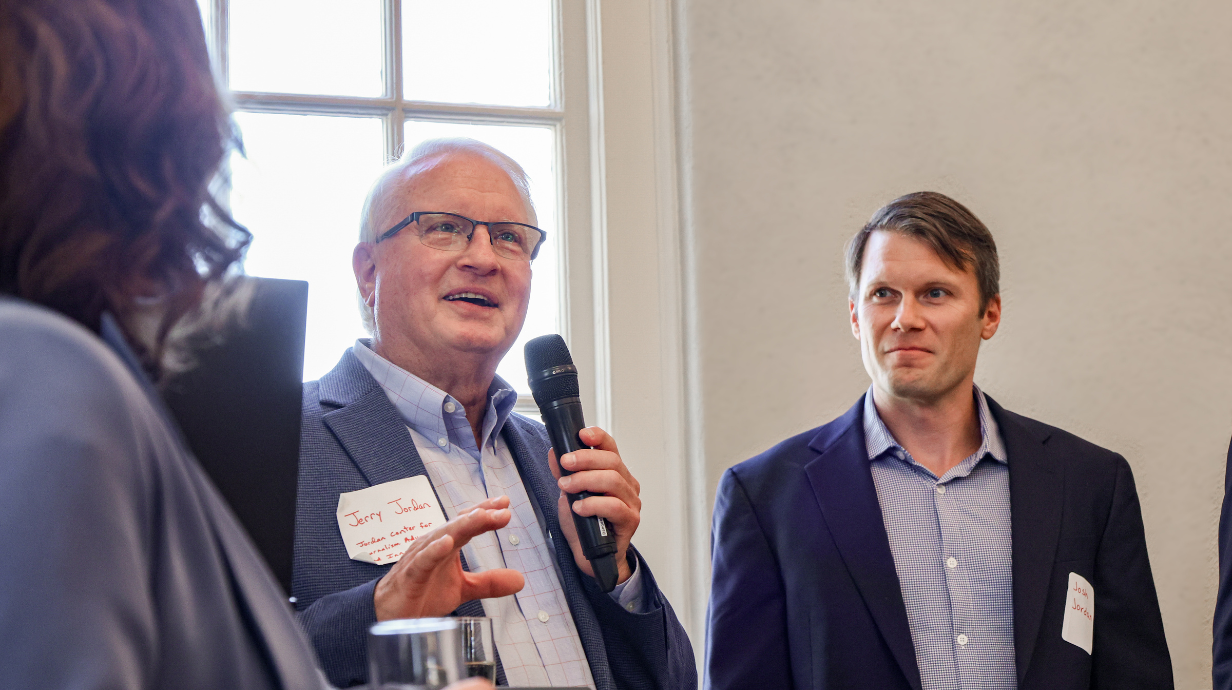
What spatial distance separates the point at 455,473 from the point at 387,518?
219mm

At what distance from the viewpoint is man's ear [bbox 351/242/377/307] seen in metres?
2.13

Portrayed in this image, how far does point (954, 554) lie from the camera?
2.08 metres

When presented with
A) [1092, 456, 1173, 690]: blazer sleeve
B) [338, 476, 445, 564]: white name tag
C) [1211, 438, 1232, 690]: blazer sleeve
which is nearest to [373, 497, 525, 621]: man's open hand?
[338, 476, 445, 564]: white name tag

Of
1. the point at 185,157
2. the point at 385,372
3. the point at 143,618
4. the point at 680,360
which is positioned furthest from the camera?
the point at 680,360

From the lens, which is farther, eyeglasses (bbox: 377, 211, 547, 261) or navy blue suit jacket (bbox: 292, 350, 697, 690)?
eyeglasses (bbox: 377, 211, 547, 261)

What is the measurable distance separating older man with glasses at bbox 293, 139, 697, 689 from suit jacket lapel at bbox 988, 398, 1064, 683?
2.03 ft

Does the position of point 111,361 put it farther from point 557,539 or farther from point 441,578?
point 557,539

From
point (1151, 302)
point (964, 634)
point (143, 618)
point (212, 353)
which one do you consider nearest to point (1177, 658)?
point (1151, 302)

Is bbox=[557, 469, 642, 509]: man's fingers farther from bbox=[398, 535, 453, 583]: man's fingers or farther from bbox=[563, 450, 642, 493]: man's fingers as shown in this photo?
bbox=[398, 535, 453, 583]: man's fingers

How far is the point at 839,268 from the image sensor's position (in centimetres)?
281

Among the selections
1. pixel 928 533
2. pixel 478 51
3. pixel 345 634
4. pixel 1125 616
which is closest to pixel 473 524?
pixel 345 634

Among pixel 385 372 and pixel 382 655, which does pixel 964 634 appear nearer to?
pixel 385 372

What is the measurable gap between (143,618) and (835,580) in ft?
5.21

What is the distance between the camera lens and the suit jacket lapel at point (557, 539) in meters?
1.79
